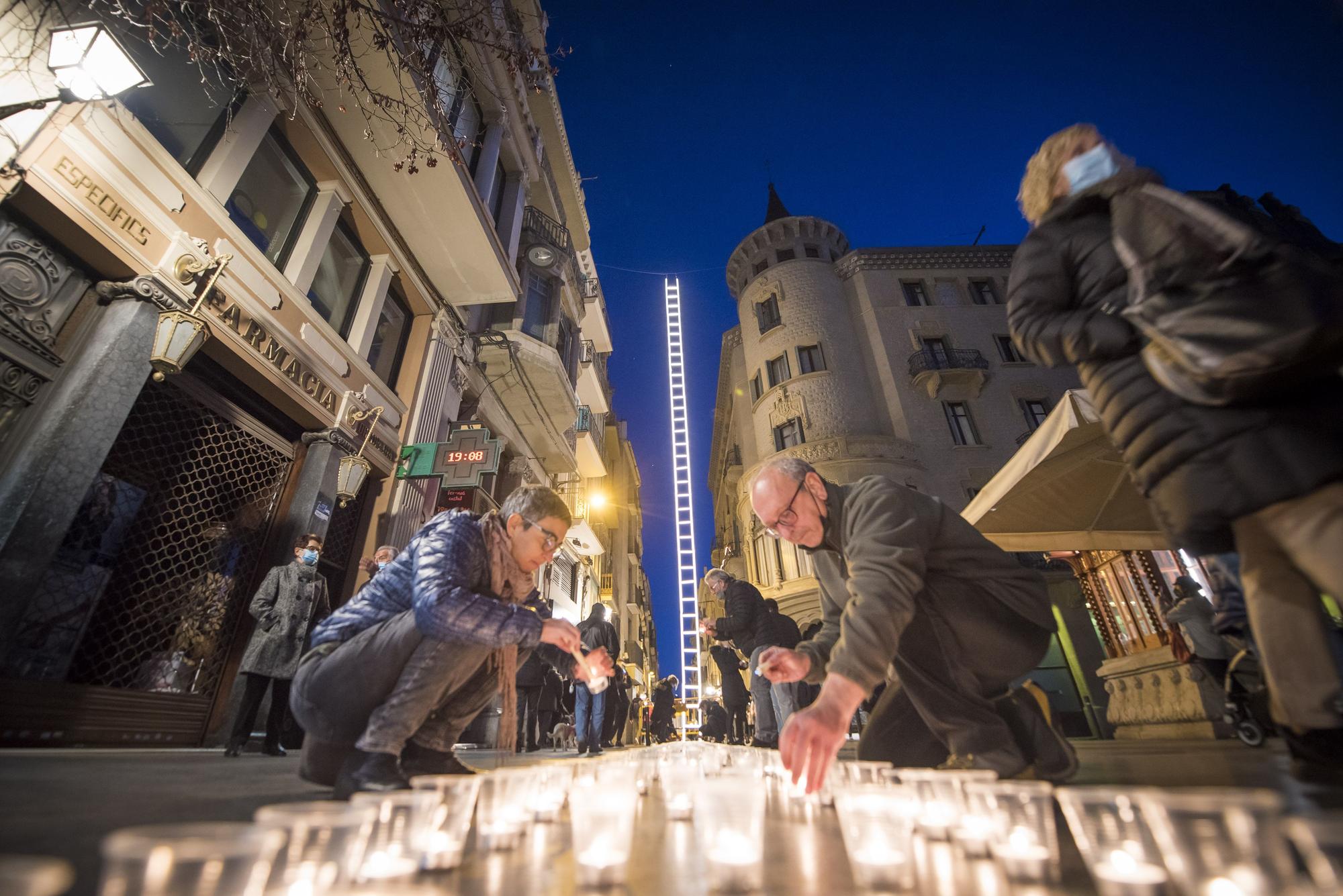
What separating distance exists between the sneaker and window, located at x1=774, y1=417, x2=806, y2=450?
16.3m

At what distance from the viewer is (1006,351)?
18531 mm

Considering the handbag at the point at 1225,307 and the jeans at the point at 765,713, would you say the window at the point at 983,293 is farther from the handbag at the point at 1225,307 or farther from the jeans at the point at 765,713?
the handbag at the point at 1225,307

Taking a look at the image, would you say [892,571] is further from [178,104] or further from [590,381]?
[590,381]

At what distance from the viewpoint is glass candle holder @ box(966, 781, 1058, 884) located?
0.83 metres

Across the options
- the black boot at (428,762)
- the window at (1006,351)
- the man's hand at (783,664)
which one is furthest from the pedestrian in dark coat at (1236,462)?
the window at (1006,351)

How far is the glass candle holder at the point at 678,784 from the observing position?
1455 mm

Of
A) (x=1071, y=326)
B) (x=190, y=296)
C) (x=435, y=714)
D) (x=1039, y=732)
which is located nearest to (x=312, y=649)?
(x=435, y=714)

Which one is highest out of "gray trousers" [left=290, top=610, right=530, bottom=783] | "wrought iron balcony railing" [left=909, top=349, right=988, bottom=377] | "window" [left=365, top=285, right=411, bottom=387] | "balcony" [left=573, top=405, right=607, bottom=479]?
"wrought iron balcony railing" [left=909, top=349, right=988, bottom=377]

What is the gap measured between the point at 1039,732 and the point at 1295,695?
0.72 meters

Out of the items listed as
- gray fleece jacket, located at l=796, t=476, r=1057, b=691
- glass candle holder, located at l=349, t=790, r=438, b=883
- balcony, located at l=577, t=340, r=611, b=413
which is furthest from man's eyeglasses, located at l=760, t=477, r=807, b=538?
A: balcony, located at l=577, t=340, r=611, b=413

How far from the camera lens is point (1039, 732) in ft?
6.17

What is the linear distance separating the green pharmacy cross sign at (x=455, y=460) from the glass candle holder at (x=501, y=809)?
6.56m

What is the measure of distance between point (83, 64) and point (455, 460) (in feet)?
16.4

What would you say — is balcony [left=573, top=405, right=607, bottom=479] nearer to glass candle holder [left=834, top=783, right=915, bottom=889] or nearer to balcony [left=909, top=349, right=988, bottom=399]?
balcony [left=909, top=349, right=988, bottom=399]
